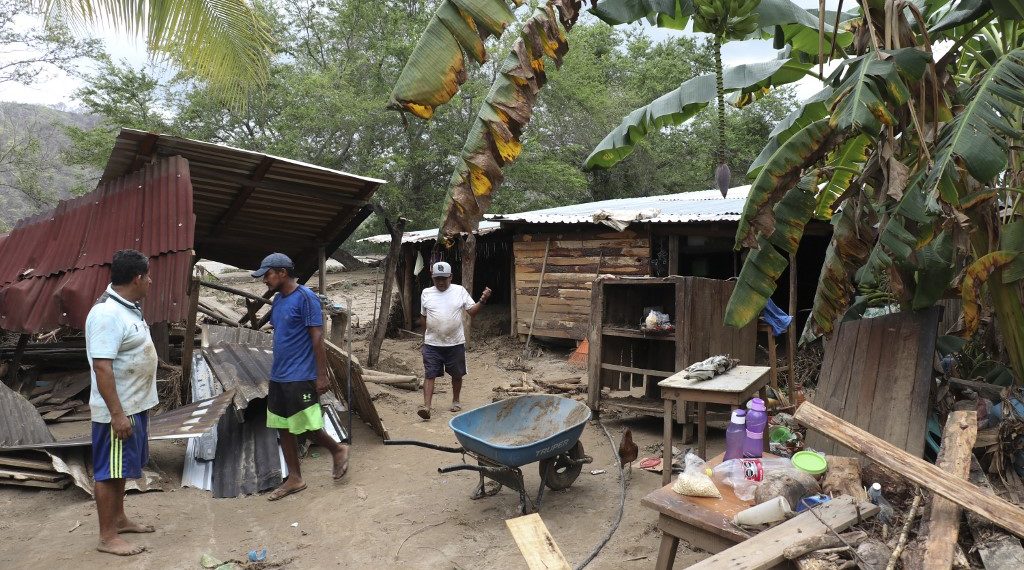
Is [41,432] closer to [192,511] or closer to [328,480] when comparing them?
A: [192,511]

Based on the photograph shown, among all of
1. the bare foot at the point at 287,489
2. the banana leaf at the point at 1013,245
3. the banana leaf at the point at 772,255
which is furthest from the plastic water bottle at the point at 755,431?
the bare foot at the point at 287,489

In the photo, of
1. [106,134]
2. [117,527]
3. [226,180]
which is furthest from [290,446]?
[106,134]

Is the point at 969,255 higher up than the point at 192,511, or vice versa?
the point at 969,255

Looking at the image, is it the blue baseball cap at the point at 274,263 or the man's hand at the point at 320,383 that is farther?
the man's hand at the point at 320,383

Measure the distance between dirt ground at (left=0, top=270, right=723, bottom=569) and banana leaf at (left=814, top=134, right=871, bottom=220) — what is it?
8.77 feet

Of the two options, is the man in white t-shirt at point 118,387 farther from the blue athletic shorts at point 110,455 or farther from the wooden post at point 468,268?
the wooden post at point 468,268

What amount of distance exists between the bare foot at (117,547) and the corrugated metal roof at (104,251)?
227 cm

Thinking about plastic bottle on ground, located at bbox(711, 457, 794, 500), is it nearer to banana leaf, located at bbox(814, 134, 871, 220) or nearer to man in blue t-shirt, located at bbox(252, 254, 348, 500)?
banana leaf, located at bbox(814, 134, 871, 220)

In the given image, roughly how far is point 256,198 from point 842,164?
686 cm

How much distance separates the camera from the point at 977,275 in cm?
410

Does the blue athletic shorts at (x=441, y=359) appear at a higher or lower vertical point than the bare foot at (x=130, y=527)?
higher

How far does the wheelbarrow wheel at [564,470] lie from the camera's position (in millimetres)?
5273

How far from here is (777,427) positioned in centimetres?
536

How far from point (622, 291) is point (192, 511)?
5.00 meters
